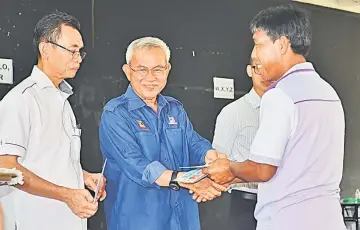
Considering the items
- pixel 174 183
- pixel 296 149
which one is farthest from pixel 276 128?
pixel 174 183

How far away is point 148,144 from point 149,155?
50mm

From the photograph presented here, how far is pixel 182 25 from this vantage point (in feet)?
13.9

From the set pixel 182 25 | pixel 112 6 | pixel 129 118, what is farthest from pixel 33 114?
pixel 182 25

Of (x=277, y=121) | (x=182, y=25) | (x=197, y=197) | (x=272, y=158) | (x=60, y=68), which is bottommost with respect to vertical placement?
(x=197, y=197)

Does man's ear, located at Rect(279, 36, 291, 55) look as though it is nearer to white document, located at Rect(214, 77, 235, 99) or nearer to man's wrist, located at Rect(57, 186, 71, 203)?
man's wrist, located at Rect(57, 186, 71, 203)

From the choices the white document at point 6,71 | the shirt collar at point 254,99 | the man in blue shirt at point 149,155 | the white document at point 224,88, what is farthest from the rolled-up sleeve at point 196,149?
the white document at point 224,88

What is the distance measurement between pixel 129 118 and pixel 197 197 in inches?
19.7

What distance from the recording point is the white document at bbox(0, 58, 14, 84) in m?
3.33

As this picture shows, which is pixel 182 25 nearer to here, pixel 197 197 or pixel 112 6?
pixel 112 6

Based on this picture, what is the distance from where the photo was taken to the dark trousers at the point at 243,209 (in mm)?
3305

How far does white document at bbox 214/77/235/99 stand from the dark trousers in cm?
118

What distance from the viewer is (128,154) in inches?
103

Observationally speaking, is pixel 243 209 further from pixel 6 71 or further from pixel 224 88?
pixel 6 71

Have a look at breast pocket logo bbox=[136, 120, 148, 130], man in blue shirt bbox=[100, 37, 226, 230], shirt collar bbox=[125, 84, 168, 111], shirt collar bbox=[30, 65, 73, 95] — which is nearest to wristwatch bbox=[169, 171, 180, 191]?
man in blue shirt bbox=[100, 37, 226, 230]
